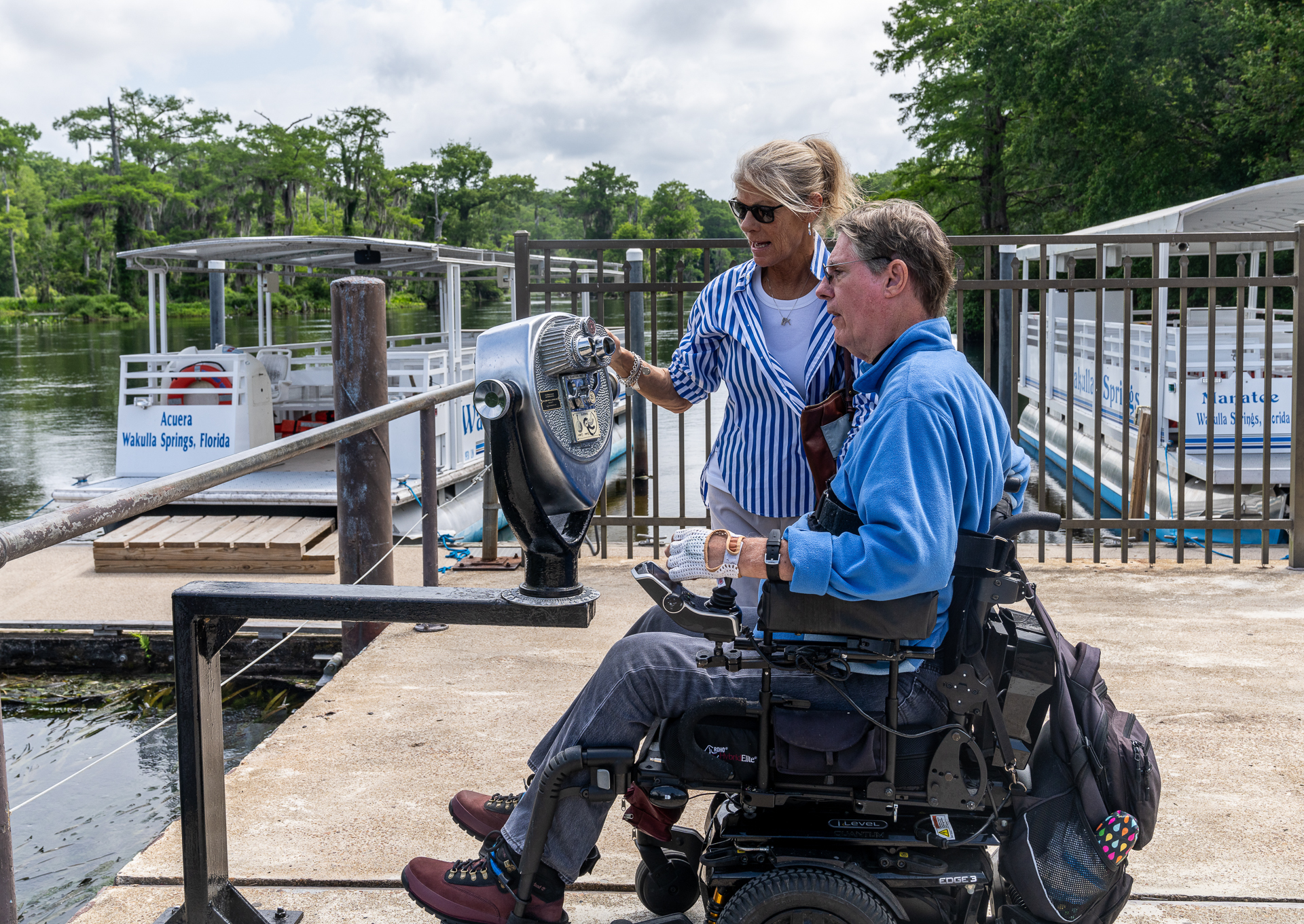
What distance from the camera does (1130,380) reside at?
9.34 meters

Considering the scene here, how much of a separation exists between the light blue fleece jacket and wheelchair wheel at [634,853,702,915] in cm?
Result: 78

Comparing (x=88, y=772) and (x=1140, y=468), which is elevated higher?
(x=1140, y=468)

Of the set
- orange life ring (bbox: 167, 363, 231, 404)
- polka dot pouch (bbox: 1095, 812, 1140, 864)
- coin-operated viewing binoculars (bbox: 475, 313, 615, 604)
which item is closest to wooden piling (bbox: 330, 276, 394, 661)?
coin-operated viewing binoculars (bbox: 475, 313, 615, 604)

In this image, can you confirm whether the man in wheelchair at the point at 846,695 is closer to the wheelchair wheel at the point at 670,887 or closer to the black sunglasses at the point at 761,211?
the wheelchair wheel at the point at 670,887

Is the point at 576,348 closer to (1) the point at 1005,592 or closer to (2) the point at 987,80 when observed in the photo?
(1) the point at 1005,592

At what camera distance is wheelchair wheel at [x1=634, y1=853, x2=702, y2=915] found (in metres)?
2.25

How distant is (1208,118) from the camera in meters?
24.7

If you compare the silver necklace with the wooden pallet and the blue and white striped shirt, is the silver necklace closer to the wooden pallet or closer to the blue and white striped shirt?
the blue and white striped shirt

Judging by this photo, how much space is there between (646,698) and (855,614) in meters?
0.39

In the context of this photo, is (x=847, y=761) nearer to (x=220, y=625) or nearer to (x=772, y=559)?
(x=772, y=559)

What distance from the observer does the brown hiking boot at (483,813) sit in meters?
2.23

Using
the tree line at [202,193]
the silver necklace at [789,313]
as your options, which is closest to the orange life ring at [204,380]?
the silver necklace at [789,313]

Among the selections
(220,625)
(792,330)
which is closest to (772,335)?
(792,330)

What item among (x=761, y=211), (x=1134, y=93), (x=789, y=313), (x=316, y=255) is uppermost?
(x=1134, y=93)
